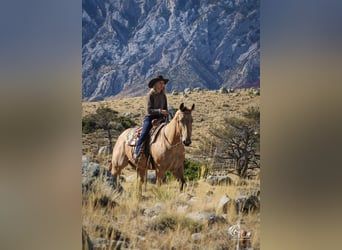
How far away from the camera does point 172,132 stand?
9.52 ft

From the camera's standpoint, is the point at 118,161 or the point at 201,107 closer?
the point at 201,107

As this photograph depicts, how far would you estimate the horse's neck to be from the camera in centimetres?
290

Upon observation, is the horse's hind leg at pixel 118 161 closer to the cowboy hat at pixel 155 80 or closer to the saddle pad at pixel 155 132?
the saddle pad at pixel 155 132

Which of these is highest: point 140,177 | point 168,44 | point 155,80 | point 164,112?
point 168,44

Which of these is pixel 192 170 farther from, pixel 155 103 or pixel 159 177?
pixel 155 103

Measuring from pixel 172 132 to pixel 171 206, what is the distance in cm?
→ 51

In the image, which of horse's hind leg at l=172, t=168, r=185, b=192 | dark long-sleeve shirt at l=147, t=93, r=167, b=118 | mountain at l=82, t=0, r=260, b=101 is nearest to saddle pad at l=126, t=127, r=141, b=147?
dark long-sleeve shirt at l=147, t=93, r=167, b=118

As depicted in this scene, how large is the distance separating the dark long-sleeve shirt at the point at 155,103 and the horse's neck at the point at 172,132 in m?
0.11

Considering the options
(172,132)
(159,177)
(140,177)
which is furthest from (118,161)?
(172,132)

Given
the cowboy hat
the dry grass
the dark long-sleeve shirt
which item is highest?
the cowboy hat

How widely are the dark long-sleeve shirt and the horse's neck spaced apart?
0.11 meters

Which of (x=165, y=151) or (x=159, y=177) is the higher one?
(x=165, y=151)

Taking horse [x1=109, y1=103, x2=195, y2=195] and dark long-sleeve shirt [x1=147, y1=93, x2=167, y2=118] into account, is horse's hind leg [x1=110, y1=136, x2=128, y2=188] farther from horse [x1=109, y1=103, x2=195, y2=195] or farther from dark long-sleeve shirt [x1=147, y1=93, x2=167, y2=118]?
dark long-sleeve shirt [x1=147, y1=93, x2=167, y2=118]

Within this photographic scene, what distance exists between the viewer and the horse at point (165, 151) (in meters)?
2.87
